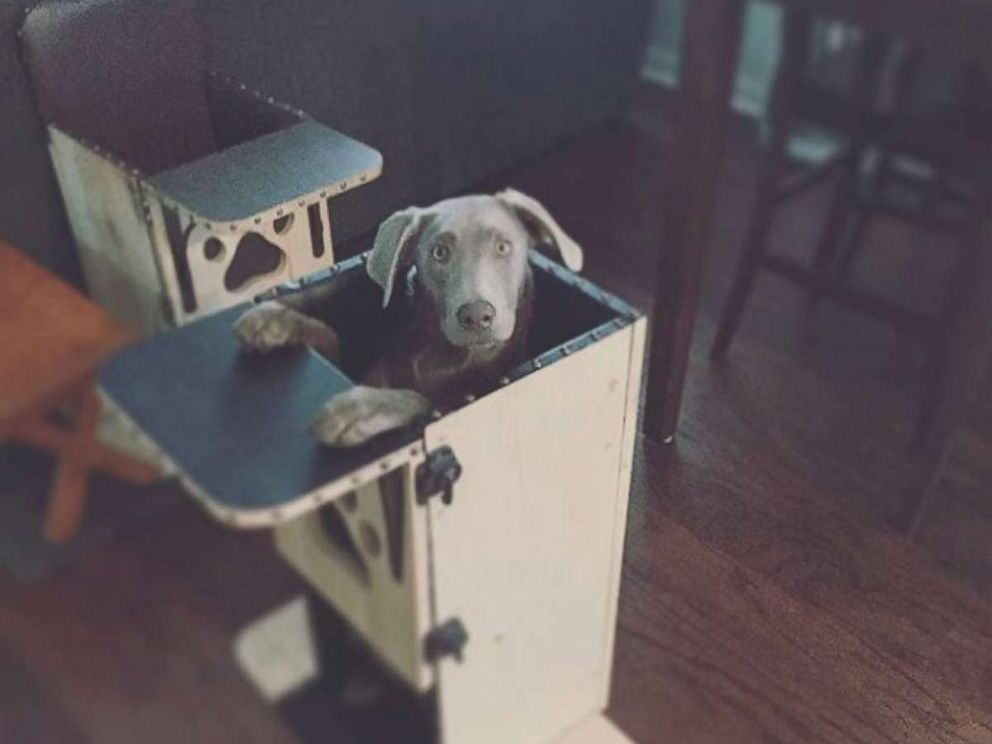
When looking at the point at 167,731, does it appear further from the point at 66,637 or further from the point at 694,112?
the point at 694,112

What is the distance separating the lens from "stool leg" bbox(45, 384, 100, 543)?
56cm

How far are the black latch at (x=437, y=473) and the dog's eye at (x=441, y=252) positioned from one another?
0.14 m

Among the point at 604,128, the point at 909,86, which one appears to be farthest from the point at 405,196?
the point at 604,128

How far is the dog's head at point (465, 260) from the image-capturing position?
29.5 inches

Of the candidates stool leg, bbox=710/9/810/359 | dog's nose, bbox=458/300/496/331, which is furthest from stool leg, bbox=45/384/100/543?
stool leg, bbox=710/9/810/359

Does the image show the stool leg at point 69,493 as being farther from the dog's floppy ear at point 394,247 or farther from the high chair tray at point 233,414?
the dog's floppy ear at point 394,247

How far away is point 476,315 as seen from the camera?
741mm

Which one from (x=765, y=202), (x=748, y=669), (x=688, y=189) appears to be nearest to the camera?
(x=748, y=669)

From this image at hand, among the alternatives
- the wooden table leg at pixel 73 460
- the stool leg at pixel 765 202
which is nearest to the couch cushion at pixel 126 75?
the wooden table leg at pixel 73 460

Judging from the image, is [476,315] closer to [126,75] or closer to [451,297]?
[451,297]

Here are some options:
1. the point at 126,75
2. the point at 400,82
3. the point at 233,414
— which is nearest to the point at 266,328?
the point at 233,414

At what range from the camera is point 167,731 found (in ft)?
1.81

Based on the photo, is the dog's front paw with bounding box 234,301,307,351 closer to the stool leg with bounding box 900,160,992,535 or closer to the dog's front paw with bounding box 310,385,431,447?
the dog's front paw with bounding box 310,385,431,447

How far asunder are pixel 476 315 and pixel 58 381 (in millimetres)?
273
